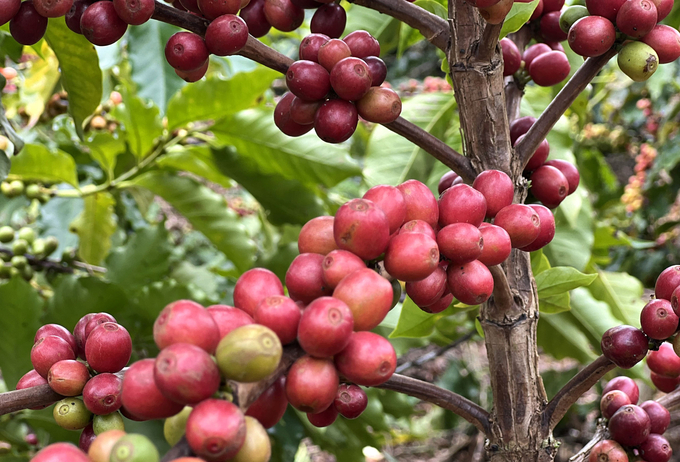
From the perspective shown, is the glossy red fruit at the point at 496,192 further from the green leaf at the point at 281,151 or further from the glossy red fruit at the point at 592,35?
the green leaf at the point at 281,151

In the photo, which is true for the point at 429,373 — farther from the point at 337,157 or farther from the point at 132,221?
the point at 337,157

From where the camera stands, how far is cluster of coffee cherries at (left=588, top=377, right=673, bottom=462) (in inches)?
27.8

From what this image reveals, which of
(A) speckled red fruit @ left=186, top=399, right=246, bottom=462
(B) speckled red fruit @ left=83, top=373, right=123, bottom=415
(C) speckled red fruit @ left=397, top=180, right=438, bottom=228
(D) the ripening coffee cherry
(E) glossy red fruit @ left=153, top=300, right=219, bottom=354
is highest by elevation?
(D) the ripening coffee cherry

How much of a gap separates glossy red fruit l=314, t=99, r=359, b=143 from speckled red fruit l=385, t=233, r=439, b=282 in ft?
0.60

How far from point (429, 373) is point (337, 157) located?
192 centimetres

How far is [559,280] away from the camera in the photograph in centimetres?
76

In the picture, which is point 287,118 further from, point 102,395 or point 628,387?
point 628,387

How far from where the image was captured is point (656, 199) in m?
2.70

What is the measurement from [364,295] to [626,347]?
355 mm

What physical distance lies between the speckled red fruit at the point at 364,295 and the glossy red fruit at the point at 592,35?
0.38 meters

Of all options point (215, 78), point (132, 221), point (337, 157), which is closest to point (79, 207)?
point (132, 221)

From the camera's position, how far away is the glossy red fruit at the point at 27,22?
2.08 ft

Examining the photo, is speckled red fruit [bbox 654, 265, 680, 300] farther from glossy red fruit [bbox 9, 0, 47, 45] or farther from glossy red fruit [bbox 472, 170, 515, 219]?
glossy red fruit [bbox 9, 0, 47, 45]

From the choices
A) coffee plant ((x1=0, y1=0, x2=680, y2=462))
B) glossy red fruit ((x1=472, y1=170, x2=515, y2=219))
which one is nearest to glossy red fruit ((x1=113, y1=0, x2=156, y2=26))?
coffee plant ((x1=0, y1=0, x2=680, y2=462))
